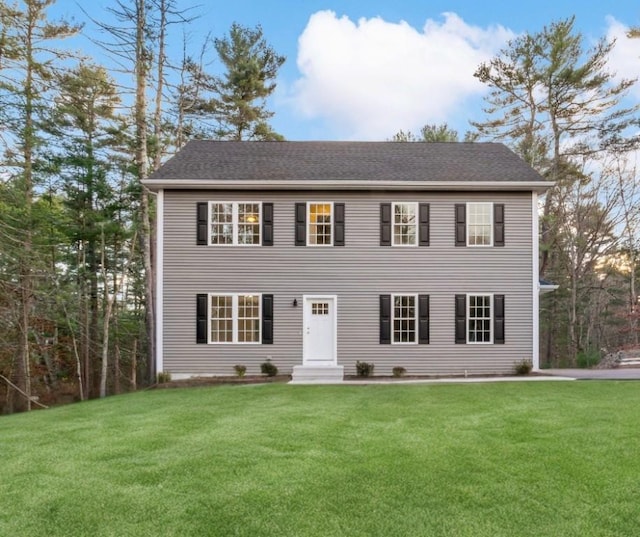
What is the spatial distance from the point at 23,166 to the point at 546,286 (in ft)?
51.1

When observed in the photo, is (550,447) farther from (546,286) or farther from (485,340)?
(546,286)

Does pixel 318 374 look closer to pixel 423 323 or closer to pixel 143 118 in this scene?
pixel 423 323

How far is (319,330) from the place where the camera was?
12500 millimetres

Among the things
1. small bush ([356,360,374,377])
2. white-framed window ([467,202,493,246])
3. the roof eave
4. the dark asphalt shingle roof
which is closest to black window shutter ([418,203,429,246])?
the roof eave

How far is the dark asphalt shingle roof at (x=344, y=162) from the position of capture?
41.4ft

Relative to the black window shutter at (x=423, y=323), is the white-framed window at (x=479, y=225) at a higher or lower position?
higher

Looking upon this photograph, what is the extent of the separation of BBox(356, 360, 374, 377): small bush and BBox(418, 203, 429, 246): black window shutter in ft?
11.7

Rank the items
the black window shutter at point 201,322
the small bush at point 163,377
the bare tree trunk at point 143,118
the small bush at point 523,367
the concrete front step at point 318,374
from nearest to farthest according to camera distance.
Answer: the concrete front step at point 318,374
the small bush at point 163,377
the small bush at point 523,367
the black window shutter at point 201,322
the bare tree trunk at point 143,118

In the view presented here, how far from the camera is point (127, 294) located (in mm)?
22359

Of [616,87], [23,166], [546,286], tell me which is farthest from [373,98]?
[23,166]

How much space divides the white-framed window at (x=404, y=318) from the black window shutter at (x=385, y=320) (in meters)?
0.11

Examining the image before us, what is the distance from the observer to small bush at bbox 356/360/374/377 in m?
12.2

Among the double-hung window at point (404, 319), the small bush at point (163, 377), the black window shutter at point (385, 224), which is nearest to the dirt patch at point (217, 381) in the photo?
the small bush at point (163, 377)

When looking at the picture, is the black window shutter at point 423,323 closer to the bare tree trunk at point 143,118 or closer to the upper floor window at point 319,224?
the upper floor window at point 319,224
